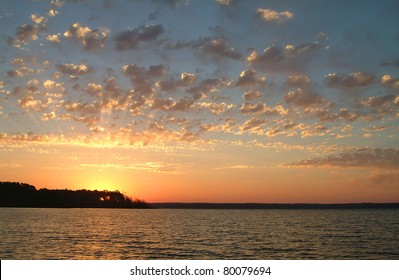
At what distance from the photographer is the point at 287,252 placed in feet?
208

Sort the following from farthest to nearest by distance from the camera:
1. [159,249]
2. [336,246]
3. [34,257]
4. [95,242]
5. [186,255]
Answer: [95,242], [336,246], [159,249], [186,255], [34,257]

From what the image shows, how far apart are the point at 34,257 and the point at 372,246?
174 ft

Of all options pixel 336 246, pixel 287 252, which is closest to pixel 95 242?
pixel 287 252

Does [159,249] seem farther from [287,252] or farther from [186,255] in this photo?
[287,252]
